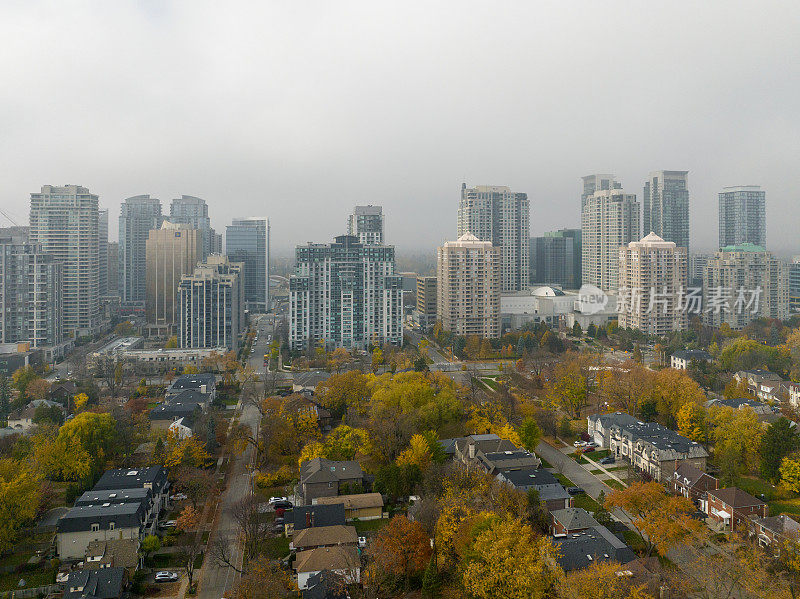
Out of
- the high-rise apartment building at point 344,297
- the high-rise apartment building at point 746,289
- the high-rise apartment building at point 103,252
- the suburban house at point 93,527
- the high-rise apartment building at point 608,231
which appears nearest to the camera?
the suburban house at point 93,527

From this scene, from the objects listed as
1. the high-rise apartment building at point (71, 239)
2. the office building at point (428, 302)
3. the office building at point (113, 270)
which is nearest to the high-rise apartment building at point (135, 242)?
the office building at point (113, 270)

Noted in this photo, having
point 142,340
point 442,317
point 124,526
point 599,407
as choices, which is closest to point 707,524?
point 599,407

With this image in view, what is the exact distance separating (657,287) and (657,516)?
2241cm

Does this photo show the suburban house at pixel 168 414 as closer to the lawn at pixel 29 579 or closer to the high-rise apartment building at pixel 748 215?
the lawn at pixel 29 579

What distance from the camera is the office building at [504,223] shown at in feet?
132

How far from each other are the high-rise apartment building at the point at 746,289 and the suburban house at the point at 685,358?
30.1 feet

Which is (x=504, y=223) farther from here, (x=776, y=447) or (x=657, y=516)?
(x=657, y=516)

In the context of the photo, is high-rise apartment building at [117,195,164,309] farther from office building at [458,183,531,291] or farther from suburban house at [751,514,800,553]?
suburban house at [751,514,800,553]

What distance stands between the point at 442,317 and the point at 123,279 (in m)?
26.6

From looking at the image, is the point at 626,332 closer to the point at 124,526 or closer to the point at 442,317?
the point at 442,317

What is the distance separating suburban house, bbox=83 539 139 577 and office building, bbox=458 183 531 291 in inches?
1314

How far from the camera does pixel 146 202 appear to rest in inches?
1833

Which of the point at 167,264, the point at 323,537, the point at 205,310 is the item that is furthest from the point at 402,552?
the point at 167,264

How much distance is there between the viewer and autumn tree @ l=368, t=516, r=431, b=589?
26.6 ft
